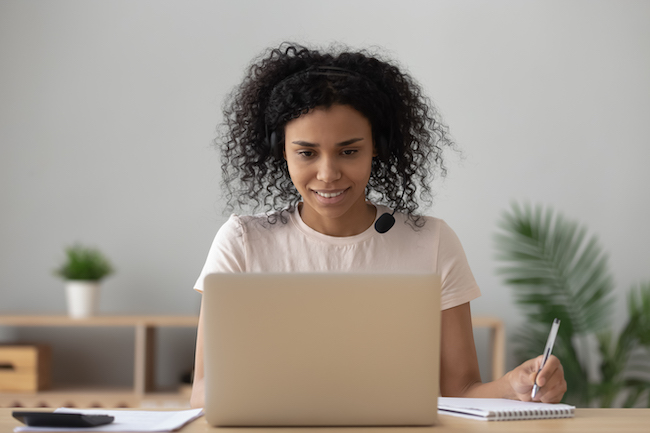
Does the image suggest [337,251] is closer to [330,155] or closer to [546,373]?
[330,155]

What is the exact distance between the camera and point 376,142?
149 cm

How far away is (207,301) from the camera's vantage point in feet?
2.65

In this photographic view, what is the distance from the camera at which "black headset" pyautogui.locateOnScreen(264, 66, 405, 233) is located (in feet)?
4.71

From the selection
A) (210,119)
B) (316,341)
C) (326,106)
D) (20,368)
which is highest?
(210,119)

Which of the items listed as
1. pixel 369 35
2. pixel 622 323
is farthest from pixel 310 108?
pixel 622 323

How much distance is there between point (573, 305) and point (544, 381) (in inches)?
74.6

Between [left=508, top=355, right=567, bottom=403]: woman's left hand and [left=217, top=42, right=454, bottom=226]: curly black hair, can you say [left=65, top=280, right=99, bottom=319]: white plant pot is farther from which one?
[left=508, top=355, right=567, bottom=403]: woman's left hand

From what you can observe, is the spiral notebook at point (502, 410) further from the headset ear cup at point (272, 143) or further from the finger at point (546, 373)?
the headset ear cup at point (272, 143)

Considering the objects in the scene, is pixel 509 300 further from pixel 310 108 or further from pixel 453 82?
pixel 310 108

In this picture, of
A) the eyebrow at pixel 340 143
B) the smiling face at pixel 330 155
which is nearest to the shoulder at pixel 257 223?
the smiling face at pixel 330 155

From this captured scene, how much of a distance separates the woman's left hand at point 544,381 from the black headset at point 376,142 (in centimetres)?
50

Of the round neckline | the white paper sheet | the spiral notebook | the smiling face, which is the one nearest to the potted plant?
the round neckline

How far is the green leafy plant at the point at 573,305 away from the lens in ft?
9.14

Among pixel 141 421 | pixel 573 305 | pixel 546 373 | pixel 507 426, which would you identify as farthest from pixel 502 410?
pixel 573 305
